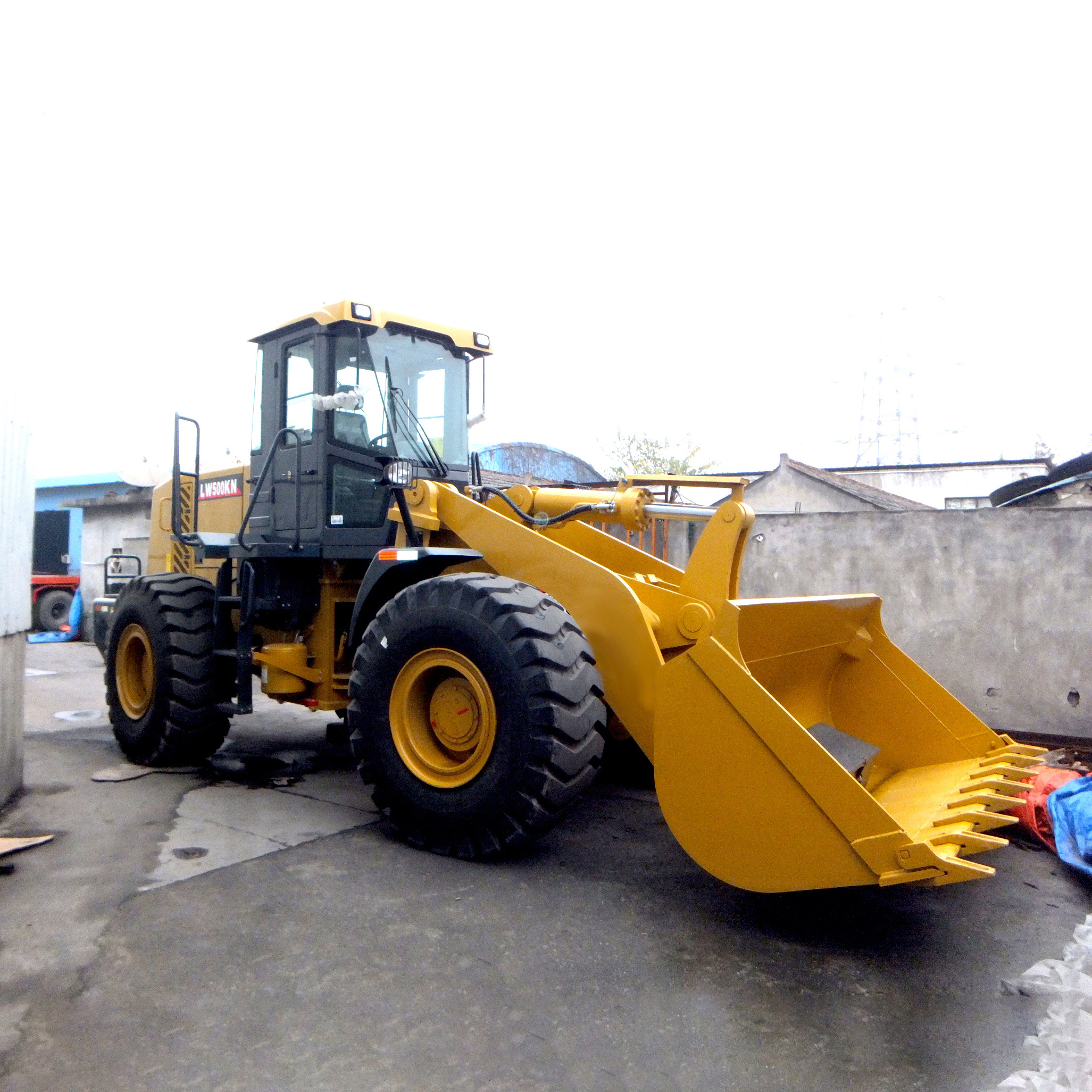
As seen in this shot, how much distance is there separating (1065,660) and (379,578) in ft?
17.9

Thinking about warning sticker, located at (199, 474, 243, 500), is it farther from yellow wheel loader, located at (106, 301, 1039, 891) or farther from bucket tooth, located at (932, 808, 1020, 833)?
bucket tooth, located at (932, 808, 1020, 833)

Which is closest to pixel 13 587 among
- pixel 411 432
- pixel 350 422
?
pixel 350 422

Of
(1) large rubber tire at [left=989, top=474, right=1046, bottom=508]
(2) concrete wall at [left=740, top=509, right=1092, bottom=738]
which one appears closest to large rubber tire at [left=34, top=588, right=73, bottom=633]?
(2) concrete wall at [left=740, top=509, right=1092, bottom=738]

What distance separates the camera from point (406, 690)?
14.1ft

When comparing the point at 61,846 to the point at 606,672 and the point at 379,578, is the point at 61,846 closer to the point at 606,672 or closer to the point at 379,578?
the point at 379,578

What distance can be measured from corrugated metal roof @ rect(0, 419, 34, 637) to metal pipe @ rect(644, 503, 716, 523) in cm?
352

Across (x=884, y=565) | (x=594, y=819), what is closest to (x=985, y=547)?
(x=884, y=565)

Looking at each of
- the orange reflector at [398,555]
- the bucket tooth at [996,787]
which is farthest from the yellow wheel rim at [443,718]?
the bucket tooth at [996,787]

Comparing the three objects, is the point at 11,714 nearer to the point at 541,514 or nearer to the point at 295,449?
the point at 295,449

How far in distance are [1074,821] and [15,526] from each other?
572cm

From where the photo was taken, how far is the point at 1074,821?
421 cm

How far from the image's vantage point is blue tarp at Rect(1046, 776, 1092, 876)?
4.08 m

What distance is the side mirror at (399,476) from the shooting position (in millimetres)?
4848

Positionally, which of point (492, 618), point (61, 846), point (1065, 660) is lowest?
point (61, 846)
